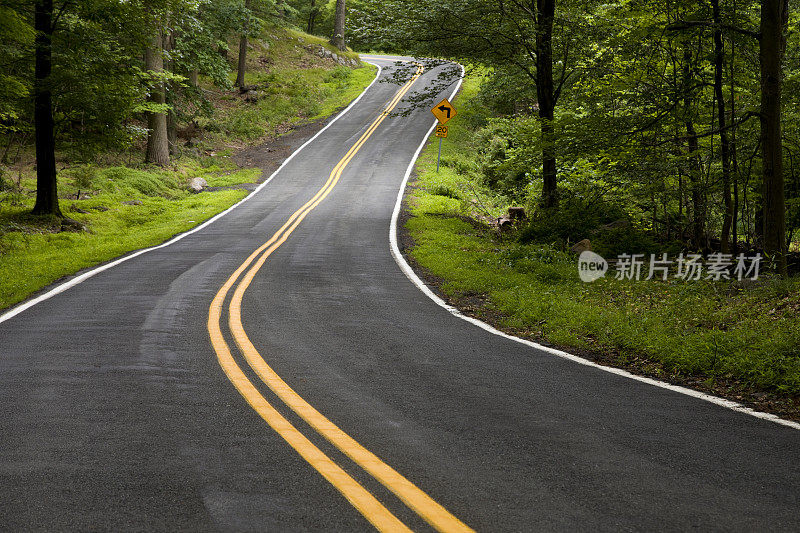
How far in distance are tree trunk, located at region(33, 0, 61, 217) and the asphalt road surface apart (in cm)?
968

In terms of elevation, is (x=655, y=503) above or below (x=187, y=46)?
below

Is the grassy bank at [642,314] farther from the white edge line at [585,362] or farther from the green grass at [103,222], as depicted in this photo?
the green grass at [103,222]

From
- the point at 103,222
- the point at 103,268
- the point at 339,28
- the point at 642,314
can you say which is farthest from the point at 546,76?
the point at 339,28

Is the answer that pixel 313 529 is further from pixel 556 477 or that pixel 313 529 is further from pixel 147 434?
pixel 147 434

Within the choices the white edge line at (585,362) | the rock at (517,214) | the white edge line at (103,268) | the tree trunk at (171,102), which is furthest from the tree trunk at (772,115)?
the tree trunk at (171,102)

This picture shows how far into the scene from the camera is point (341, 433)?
170 inches

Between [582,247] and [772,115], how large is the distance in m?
5.24

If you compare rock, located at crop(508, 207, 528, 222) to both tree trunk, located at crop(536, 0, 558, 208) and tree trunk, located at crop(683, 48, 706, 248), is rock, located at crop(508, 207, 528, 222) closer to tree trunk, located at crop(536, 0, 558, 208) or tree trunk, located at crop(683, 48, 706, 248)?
tree trunk, located at crop(536, 0, 558, 208)

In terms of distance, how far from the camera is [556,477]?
3688mm

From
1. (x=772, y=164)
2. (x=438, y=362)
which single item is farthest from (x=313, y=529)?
(x=772, y=164)

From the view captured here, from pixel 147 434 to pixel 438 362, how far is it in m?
2.99

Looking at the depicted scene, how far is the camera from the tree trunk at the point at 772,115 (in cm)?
958

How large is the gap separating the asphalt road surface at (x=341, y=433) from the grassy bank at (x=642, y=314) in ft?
3.00

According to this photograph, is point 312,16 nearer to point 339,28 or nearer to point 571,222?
point 339,28
